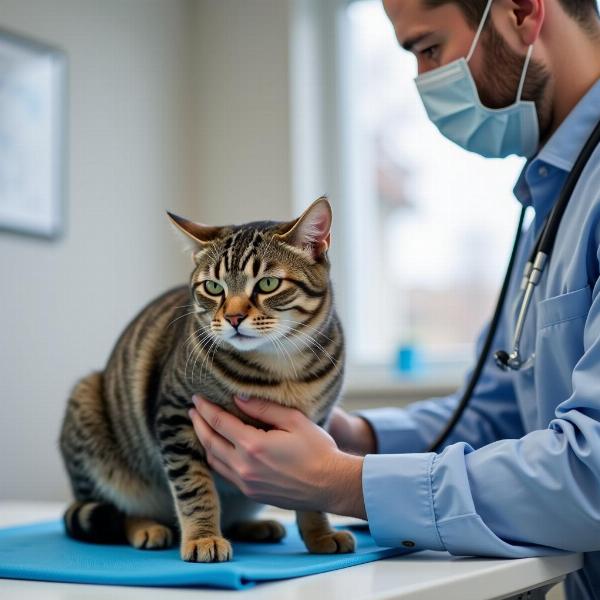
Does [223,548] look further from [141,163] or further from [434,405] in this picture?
[141,163]

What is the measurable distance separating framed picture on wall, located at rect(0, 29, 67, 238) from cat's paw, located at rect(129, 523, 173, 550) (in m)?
1.45

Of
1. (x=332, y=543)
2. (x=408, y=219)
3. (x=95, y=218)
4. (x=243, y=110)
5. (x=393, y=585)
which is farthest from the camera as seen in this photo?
(x=243, y=110)

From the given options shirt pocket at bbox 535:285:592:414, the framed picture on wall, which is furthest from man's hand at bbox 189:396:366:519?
the framed picture on wall

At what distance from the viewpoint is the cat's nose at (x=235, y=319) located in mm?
1077

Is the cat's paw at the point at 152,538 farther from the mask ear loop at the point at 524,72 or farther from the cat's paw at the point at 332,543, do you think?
Result: the mask ear loop at the point at 524,72

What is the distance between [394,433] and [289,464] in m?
0.50

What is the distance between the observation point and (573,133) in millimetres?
1251

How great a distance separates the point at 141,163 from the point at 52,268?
544mm

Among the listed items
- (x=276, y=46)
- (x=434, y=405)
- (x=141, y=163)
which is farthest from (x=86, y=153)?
(x=434, y=405)

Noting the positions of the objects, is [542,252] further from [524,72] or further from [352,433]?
[352,433]

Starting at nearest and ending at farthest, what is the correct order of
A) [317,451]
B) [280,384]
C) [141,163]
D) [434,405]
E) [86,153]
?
[317,451], [280,384], [434,405], [86,153], [141,163]

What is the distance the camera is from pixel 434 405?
1.55 meters

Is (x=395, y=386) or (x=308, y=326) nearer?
(x=308, y=326)

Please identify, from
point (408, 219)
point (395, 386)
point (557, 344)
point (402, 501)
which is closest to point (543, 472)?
point (402, 501)
